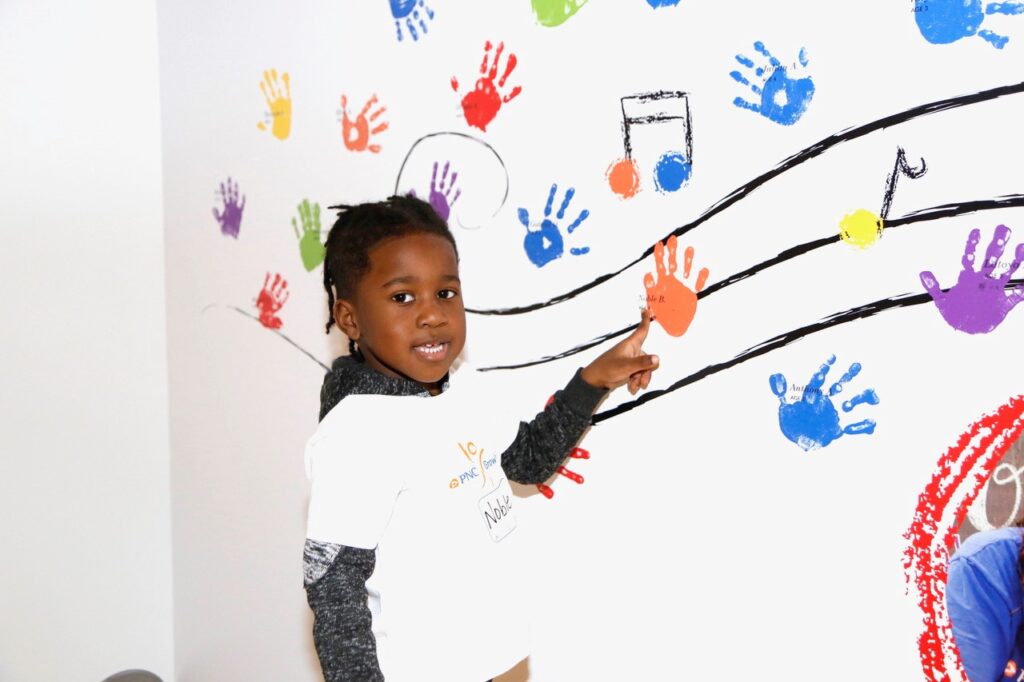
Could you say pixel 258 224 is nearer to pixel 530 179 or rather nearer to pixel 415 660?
pixel 530 179

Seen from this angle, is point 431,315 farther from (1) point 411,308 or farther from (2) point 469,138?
(2) point 469,138

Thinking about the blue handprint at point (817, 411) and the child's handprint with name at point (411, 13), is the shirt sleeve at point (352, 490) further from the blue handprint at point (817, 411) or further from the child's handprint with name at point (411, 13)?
the child's handprint with name at point (411, 13)

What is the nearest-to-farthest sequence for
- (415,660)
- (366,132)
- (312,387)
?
(415,660) < (366,132) < (312,387)

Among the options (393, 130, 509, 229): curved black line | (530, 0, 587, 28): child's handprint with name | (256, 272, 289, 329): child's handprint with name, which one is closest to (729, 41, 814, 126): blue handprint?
(530, 0, 587, 28): child's handprint with name

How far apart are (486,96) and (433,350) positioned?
38cm

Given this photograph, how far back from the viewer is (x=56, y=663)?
70.9 inches

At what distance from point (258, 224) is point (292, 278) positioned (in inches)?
5.1

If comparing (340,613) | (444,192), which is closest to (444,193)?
(444,192)

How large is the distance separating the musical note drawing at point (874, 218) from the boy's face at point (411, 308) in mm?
430

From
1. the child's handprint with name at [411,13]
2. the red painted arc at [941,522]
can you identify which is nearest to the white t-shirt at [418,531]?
the red painted arc at [941,522]

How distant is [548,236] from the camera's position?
3.97ft

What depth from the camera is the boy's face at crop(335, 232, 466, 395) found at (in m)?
1.07

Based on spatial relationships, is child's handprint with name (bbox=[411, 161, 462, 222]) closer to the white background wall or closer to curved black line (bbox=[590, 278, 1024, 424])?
the white background wall

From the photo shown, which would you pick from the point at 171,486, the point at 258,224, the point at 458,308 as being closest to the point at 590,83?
the point at 458,308
